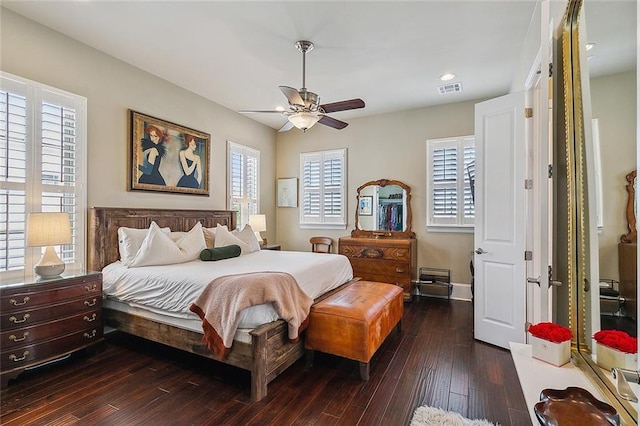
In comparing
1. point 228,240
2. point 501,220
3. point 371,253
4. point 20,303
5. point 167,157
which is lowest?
point 20,303

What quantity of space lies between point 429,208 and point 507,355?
102 inches

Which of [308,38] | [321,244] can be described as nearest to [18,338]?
[308,38]

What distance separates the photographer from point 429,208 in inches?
200

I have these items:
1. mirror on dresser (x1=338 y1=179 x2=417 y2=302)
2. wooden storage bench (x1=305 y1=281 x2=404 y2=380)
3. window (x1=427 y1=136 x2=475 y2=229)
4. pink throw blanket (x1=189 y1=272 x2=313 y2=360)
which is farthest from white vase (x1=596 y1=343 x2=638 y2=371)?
window (x1=427 y1=136 x2=475 y2=229)

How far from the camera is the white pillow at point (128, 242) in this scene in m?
3.29

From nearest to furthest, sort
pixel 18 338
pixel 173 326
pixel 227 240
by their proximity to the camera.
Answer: pixel 18 338 → pixel 173 326 → pixel 227 240

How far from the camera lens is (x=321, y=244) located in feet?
19.5

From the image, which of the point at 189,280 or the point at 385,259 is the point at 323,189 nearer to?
the point at 385,259

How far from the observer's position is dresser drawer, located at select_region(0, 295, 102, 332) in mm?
2334

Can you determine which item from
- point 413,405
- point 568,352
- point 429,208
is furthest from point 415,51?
point 413,405

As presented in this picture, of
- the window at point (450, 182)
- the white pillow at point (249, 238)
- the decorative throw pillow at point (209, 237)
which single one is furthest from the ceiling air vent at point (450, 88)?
the decorative throw pillow at point (209, 237)

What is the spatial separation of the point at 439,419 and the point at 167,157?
4.11m

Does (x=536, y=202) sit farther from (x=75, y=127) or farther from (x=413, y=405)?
(x=75, y=127)

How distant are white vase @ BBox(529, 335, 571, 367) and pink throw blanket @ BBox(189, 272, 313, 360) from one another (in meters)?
1.63
